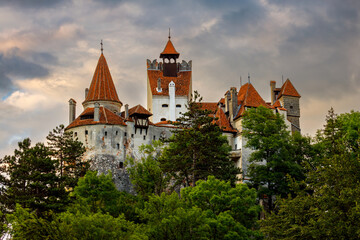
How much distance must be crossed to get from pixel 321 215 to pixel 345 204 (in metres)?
1.58

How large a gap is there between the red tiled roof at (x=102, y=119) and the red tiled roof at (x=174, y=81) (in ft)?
31.3

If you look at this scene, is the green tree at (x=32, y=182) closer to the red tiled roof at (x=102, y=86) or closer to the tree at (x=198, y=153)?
the tree at (x=198, y=153)

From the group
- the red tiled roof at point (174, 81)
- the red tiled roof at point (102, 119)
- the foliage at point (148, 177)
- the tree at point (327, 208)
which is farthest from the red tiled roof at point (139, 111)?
the tree at point (327, 208)

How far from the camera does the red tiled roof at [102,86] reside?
74.0 m

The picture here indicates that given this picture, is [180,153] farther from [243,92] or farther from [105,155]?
[243,92]

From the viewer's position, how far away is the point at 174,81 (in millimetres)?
79438

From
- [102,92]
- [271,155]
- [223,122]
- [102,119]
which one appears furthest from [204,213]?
[102,92]

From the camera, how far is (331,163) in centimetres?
3850

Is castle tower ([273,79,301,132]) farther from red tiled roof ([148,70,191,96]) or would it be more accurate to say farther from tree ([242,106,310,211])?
tree ([242,106,310,211])

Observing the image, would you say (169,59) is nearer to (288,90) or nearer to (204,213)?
(288,90)

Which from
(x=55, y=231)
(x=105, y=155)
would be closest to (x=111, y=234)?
(x=55, y=231)

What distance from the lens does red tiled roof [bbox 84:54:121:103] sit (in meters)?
74.0

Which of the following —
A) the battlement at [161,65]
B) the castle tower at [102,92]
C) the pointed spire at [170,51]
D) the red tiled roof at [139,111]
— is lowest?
the red tiled roof at [139,111]

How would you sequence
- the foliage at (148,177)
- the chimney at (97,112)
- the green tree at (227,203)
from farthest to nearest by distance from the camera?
the chimney at (97,112), the foliage at (148,177), the green tree at (227,203)
